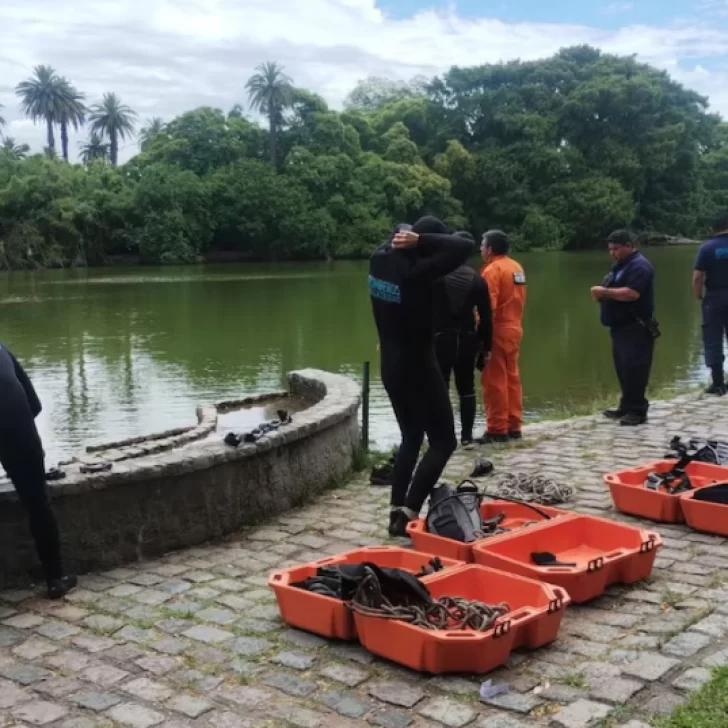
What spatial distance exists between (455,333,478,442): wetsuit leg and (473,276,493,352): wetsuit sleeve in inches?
4.9

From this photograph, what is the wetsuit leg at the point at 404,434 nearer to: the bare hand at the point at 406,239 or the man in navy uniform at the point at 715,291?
the bare hand at the point at 406,239

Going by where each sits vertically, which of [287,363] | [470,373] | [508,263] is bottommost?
[287,363]

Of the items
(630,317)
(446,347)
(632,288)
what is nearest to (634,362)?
(630,317)

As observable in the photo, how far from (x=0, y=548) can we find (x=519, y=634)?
245 cm

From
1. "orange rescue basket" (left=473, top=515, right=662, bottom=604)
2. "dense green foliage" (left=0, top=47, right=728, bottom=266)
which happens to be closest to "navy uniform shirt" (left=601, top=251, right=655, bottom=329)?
"orange rescue basket" (left=473, top=515, right=662, bottom=604)

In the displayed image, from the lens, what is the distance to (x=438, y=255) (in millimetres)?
4699

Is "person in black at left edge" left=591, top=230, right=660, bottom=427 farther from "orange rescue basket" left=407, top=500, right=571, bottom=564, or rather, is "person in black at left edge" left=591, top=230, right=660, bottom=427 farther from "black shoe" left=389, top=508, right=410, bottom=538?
"black shoe" left=389, top=508, right=410, bottom=538

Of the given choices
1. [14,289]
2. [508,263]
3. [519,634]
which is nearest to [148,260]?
[14,289]

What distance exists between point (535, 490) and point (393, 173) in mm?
48089

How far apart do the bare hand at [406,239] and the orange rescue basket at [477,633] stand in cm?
167

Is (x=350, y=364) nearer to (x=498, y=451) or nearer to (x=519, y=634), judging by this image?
(x=498, y=451)

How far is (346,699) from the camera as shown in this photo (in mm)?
3238

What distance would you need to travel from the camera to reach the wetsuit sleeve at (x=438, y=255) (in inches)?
184

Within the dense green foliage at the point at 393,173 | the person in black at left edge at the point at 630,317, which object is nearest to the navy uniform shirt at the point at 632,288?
the person in black at left edge at the point at 630,317
